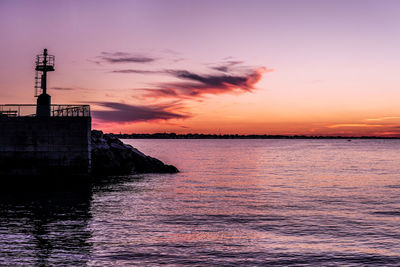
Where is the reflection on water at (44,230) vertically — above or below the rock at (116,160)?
below

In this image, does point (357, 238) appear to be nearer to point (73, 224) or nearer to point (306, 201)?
point (306, 201)

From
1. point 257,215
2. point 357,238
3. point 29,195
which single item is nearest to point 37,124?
point 29,195

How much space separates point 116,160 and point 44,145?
1269cm

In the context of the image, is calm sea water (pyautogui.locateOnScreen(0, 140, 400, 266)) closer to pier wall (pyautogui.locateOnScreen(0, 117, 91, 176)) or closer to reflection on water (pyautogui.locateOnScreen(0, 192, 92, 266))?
reflection on water (pyautogui.locateOnScreen(0, 192, 92, 266))

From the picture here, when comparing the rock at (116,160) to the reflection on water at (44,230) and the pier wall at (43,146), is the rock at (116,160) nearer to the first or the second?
the pier wall at (43,146)

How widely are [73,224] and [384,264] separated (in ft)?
38.4

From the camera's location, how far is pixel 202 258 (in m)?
12.3

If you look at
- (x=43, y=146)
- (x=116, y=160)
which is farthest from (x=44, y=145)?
(x=116, y=160)

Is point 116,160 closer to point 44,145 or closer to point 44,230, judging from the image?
point 44,145

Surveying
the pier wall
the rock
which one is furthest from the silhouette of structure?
the rock

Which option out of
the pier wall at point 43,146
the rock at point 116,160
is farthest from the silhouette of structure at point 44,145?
the rock at point 116,160

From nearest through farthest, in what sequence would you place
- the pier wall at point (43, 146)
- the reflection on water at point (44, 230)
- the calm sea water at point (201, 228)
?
the reflection on water at point (44, 230) → the calm sea water at point (201, 228) → the pier wall at point (43, 146)

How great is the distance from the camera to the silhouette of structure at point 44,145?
29328mm

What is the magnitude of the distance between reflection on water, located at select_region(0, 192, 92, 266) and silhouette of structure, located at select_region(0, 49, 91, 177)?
211 inches
